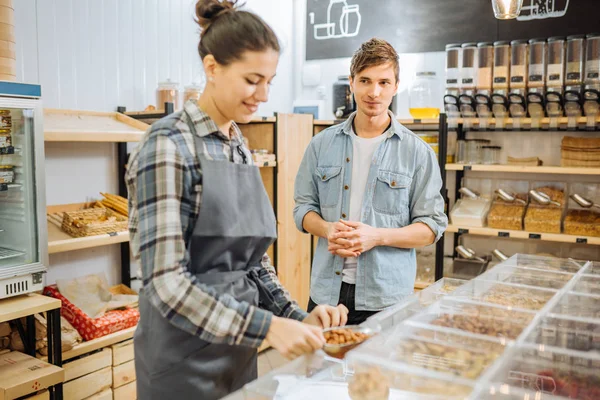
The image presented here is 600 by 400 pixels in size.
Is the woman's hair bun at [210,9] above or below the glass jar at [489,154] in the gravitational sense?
above

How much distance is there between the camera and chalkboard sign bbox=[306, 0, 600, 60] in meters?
4.13

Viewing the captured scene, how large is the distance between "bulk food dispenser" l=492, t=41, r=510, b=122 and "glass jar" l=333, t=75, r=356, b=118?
43.3 inches

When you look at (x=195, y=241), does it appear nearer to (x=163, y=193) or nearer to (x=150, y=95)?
(x=163, y=193)

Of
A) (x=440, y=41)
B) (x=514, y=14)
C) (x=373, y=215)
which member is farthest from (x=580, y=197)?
(x=373, y=215)

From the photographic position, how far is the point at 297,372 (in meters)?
1.20

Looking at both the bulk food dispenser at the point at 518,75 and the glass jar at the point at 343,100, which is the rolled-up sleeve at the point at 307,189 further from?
the glass jar at the point at 343,100

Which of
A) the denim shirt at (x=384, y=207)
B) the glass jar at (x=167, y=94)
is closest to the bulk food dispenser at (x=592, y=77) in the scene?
the denim shirt at (x=384, y=207)

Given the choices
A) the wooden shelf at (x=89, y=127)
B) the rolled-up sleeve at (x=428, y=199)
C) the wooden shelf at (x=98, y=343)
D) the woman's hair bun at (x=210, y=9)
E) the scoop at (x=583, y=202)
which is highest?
the woman's hair bun at (x=210, y=9)

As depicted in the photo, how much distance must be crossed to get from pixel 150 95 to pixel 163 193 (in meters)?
2.80

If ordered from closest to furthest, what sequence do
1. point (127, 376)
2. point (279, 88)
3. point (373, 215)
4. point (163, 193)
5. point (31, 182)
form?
1. point (163, 193)
2. point (373, 215)
3. point (31, 182)
4. point (127, 376)
5. point (279, 88)

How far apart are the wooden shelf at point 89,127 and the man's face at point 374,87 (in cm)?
139

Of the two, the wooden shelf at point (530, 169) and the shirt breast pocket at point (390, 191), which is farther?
the wooden shelf at point (530, 169)

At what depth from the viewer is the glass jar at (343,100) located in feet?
14.8

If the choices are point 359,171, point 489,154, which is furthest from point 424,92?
point 359,171
